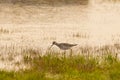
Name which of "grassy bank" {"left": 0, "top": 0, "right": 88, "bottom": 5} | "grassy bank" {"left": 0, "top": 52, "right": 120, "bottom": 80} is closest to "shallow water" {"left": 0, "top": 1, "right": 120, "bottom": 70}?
"grassy bank" {"left": 0, "top": 0, "right": 88, "bottom": 5}

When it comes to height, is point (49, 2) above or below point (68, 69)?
above

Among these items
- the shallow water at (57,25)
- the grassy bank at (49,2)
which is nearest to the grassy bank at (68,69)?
the shallow water at (57,25)

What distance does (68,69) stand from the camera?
29.7 ft

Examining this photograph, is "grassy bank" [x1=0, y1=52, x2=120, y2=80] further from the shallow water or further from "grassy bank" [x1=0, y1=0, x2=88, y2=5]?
"grassy bank" [x1=0, y1=0, x2=88, y2=5]

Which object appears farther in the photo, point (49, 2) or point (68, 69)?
point (49, 2)

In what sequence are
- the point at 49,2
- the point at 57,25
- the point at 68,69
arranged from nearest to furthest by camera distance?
1. the point at 68,69
2. the point at 57,25
3. the point at 49,2

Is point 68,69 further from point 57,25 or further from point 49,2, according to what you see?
point 49,2

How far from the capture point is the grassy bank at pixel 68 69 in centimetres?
845

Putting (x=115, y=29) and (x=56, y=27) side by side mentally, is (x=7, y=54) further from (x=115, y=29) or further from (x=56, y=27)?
(x=115, y=29)

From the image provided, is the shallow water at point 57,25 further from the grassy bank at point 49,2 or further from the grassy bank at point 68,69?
the grassy bank at point 68,69

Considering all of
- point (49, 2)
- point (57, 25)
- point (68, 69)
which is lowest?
point (68, 69)

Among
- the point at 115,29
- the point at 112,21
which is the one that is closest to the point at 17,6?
the point at 112,21

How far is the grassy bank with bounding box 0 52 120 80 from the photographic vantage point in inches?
332

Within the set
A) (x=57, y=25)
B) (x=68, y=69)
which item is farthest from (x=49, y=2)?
(x=68, y=69)
